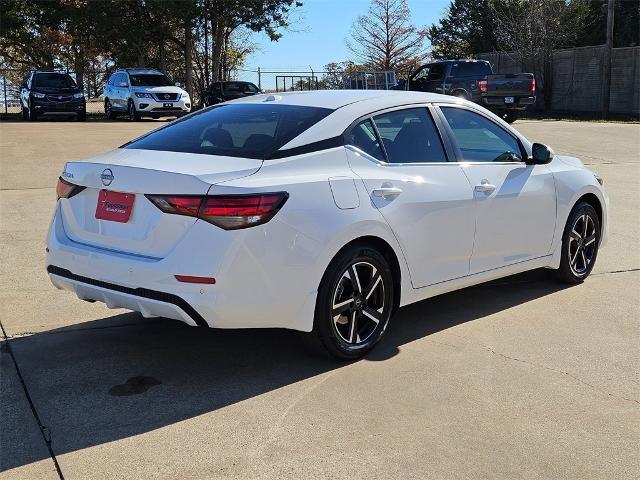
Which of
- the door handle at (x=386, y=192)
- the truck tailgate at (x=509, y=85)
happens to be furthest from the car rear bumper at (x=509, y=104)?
the door handle at (x=386, y=192)

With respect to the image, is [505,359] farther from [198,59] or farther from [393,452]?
[198,59]

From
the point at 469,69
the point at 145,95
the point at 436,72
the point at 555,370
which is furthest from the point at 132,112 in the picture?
the point at 555,370

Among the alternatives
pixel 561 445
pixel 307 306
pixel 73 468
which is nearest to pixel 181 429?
pixel 73 468

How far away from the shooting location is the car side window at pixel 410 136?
520 cm

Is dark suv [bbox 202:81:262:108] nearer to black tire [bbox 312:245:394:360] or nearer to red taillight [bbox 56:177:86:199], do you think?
red taillight [bbox 56:177:86:199]

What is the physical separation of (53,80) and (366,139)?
25513 mm

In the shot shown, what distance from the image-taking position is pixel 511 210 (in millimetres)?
5812

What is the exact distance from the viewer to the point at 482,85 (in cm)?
2448

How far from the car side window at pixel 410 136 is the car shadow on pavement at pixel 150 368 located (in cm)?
122

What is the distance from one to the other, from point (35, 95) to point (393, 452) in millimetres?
26507

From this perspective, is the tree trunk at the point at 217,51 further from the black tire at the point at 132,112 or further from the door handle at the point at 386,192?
the door handle at the point at 386,192

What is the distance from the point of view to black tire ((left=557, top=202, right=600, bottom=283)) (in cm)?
654

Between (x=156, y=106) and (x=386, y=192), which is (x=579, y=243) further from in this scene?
(x=156, y=106)

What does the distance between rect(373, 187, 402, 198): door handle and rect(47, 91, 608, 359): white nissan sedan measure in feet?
0.04
